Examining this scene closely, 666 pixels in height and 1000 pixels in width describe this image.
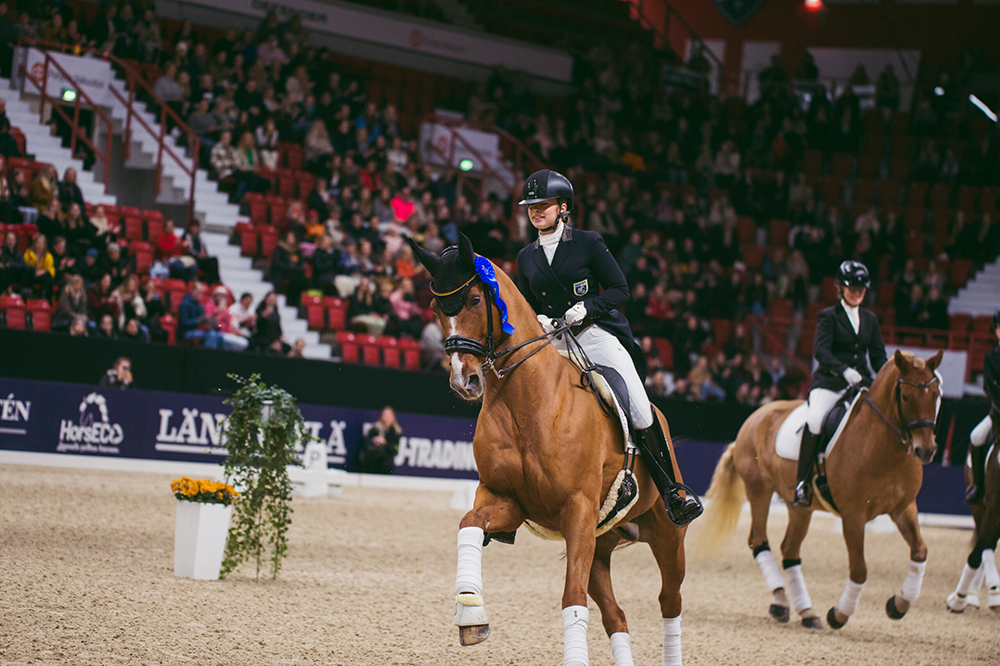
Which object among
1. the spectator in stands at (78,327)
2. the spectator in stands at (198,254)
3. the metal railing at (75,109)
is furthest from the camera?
the metal railing at (75,109)

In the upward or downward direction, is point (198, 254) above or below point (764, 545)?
above

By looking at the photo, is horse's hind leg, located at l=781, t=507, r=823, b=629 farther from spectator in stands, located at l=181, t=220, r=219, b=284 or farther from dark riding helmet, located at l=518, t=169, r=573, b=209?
spectator in stands, located at l=181, t=220, r=219, b=284

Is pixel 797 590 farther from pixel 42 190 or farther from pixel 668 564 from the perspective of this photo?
pixel 42 190

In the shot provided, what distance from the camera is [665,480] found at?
5.82 metres

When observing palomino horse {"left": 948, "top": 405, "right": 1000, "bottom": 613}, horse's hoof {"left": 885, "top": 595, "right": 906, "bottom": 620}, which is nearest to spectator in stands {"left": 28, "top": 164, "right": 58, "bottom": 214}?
horse's hoof {"left": 885, "top": 595, "right": 906, "bottom": 620}

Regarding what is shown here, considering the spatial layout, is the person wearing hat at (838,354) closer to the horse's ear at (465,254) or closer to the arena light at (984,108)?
the horse's ear at (465,254)

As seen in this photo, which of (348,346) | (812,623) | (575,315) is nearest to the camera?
(575,315)

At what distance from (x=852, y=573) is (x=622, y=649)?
11.1 feet

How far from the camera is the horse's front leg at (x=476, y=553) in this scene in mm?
4566

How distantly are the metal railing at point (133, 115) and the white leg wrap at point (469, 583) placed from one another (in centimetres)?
1365

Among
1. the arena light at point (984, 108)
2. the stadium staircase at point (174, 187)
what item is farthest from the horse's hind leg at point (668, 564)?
the arena light at point (984, 108)

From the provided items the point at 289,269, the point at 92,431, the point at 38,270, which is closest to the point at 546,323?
the point at 92,431

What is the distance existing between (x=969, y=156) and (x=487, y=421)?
25.3 meters

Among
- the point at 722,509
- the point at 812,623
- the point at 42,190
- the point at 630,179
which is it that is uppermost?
the point at 630,179
